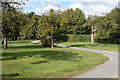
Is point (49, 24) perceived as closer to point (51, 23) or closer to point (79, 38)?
point (51, 23)

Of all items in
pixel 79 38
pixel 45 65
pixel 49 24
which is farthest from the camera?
pixel 79 38

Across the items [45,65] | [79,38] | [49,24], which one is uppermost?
[49,24]

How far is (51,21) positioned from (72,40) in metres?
24.1

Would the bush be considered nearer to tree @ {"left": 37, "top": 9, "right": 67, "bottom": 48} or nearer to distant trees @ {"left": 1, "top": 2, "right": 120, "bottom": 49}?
distant trees @ {"left": 1, "top": 2, "right": 120, "bottom": 49}

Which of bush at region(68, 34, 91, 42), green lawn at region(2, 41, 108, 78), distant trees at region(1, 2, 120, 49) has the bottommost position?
green lawn at region(2, 41, 108, 78)

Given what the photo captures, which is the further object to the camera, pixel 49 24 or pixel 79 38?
pixel 79 38

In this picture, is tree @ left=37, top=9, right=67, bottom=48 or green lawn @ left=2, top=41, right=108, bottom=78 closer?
green lawn @ left=2, top=41, right=108, bottom=78

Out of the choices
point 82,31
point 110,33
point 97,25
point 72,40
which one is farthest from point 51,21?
point 82,31

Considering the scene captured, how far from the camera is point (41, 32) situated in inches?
1308

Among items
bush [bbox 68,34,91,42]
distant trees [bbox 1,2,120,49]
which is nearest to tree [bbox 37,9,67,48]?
distant trees [bbox 1,2,120,49]

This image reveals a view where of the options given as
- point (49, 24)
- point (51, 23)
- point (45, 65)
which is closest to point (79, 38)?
point (51, 23)

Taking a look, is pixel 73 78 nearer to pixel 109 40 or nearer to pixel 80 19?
pixel 109 40

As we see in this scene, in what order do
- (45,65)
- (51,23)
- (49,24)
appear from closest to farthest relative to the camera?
1. (45,65)
2. (49,24)
3. (51,23)

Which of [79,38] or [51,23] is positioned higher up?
[51,23]
